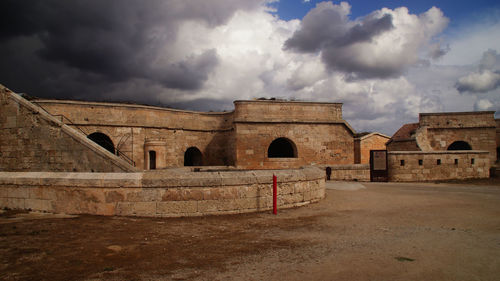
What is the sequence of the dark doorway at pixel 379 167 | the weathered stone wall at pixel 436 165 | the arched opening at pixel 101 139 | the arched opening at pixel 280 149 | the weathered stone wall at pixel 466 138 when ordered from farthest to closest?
the arched opening at pixel 280 149 → the weathered stone wall at pixel 466 138 → the arched opening at pixel 101 139 → the weathered stone wall at pixel 436 165 → the dark doorway at pixel 379 167

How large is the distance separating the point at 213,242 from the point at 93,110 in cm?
1545

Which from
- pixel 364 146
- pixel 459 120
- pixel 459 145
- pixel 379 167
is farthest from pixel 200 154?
pixel 459 145

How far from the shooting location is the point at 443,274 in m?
3.13

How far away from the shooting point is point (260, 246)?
4.26 metres

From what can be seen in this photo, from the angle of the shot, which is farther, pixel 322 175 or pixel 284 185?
pixel 322 175

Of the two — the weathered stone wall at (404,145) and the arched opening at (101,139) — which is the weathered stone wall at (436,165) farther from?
the arched opening at (101,139)

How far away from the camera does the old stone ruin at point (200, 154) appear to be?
6.04m

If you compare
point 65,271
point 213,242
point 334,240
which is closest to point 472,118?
point 334,240

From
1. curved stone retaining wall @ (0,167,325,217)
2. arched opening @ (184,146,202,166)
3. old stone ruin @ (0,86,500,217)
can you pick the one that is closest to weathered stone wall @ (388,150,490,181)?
old stone ruin @ (0,86,500,217)

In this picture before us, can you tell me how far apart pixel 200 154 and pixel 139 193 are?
15.2m

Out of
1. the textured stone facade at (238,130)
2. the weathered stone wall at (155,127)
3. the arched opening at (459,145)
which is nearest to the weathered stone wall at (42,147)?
the weathered stone wall at (155,127)

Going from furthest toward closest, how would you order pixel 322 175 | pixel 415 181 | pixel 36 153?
pixel 415 181, pixel 36 153, pixel 322 175

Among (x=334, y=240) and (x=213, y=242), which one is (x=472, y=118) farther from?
(x=213, y=242)

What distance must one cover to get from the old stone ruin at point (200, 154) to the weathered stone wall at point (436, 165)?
2.2 inches
